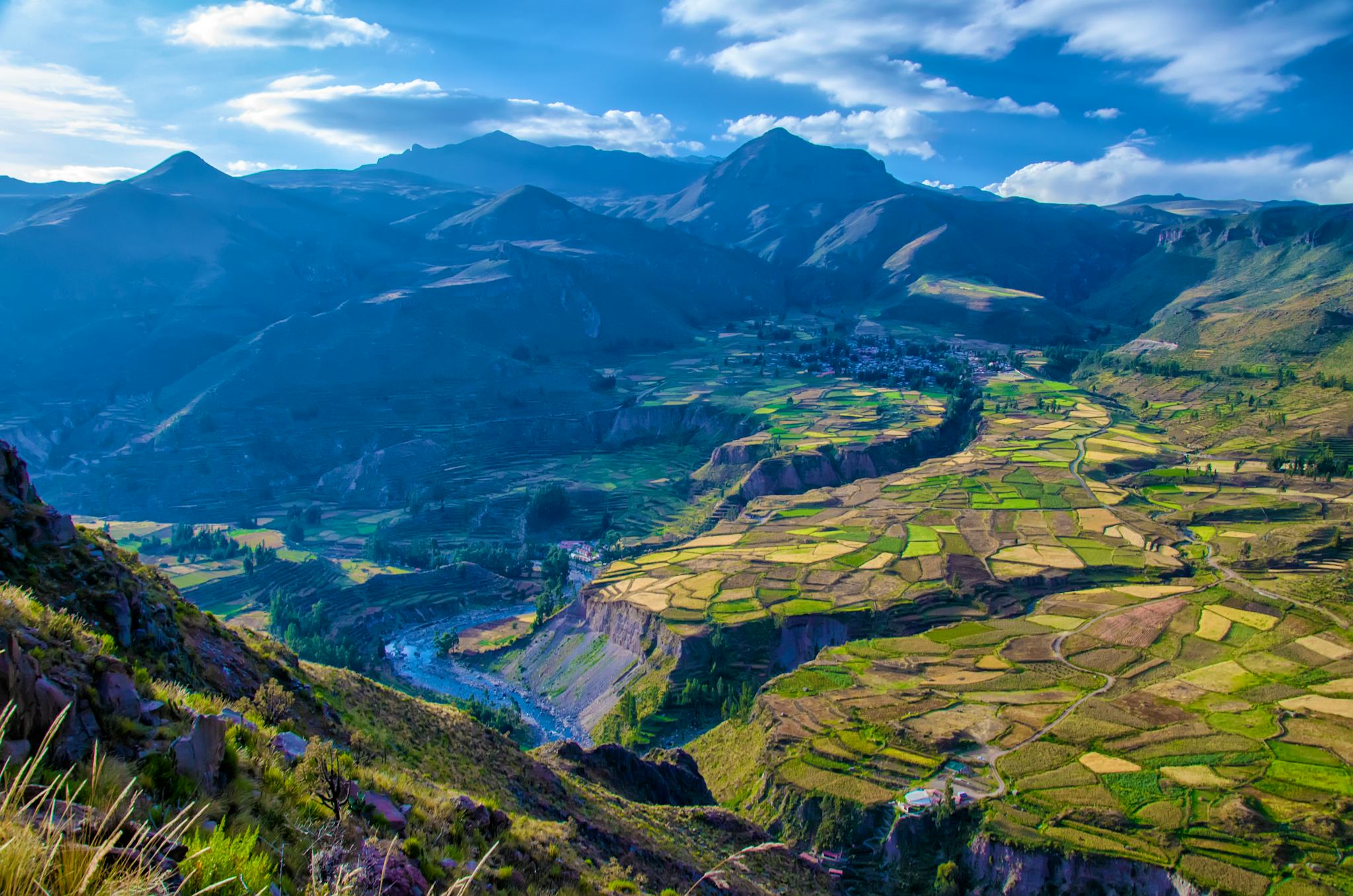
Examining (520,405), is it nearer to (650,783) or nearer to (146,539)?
(146,539)

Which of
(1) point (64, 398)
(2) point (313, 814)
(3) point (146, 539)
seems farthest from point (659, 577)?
(1) point (64, 398)

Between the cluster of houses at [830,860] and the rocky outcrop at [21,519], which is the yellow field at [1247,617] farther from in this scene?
the rocky outcrop at [21,519]

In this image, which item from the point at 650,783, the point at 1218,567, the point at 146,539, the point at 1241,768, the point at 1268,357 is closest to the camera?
the point at 650,783

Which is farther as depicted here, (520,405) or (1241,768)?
(520,405)

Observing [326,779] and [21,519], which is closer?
[326,779]

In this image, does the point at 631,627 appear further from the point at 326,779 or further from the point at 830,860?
the point at 326,779

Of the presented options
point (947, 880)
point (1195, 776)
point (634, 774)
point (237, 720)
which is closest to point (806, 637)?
point (947, 880)
